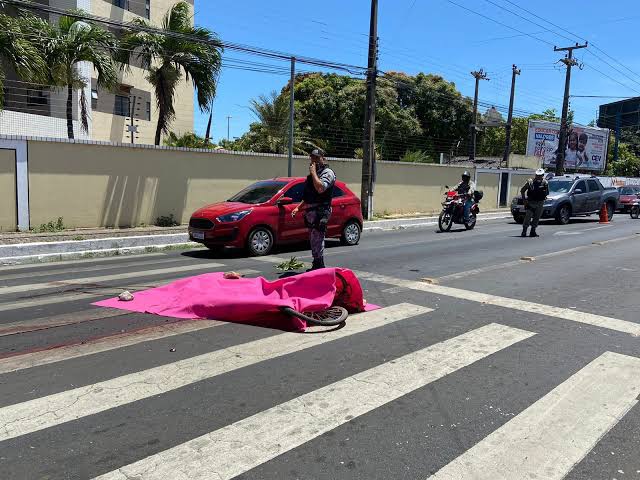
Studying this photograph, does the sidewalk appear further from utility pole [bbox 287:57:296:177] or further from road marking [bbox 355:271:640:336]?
road marking [bbox 355:271:640:336]

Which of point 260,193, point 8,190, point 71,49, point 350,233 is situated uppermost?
point 71,49

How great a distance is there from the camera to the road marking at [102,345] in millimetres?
4383

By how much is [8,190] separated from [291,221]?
22.5 ft

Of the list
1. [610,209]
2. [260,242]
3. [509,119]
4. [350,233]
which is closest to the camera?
[260,242]

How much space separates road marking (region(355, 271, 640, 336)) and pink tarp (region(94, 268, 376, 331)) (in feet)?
5.50

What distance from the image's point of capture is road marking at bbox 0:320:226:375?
4.38 metres

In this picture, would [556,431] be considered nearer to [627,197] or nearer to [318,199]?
[318,199]

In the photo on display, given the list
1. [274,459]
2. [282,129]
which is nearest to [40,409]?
[274,459]

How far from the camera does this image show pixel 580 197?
20.4m

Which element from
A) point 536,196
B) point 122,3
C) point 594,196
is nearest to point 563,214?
point 594,196

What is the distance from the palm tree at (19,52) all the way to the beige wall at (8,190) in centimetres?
225

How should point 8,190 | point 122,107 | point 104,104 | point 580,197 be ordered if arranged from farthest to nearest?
point 122,107 < point 104,104 < point 580,197 < point 8,190

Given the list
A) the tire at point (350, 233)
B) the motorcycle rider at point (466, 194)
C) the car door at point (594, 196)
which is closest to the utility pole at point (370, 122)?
the motorcycle rider at point (466, 194)

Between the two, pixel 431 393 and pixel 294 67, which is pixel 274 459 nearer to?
pixel 431 393
